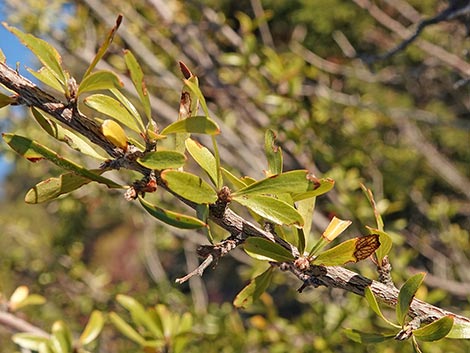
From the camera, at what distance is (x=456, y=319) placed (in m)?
0.63

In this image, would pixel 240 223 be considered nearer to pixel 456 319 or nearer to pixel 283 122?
pixel 456 319

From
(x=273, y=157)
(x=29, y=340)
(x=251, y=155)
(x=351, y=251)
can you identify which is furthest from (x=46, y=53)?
(x=251, y=155)

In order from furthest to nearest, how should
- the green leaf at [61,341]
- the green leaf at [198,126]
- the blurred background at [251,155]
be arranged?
the blurred background at [251,155] → the green leaf at [61,341] → the green leaf at [198,126]

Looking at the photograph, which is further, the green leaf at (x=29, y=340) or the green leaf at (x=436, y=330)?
the green leaf at (x=29, y=340)

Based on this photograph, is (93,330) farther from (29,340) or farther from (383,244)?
(383,244)

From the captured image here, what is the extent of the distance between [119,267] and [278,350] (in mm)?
7649

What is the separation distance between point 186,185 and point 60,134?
14 centimetres

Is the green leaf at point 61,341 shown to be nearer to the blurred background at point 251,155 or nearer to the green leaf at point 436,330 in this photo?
the green leaf at point 436,330

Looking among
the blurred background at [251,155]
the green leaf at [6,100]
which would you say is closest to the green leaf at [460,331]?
the green leaf at [6,100]

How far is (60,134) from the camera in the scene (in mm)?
539

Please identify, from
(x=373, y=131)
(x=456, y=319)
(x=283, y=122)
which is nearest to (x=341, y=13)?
(x=373, y=131)

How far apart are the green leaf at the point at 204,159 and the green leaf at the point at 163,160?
3cm

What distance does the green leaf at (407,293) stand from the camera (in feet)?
1.91

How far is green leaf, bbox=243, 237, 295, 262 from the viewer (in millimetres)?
582
